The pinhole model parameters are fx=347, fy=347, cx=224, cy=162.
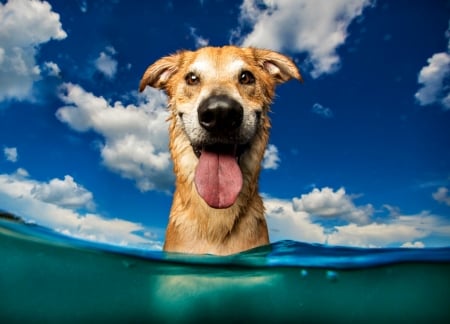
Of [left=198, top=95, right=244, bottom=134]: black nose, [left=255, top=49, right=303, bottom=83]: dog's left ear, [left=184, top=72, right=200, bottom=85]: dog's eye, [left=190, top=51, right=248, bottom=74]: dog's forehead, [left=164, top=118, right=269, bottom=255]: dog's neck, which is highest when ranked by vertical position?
[left=255, top=49, right=303, bottom=83]: dog's left ear

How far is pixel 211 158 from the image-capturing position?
161 inches

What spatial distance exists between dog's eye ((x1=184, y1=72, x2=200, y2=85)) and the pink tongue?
3.68 ft

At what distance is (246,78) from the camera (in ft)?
15.5

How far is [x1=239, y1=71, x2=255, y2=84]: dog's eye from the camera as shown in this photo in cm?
468

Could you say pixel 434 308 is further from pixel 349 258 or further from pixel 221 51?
pixel 221 51

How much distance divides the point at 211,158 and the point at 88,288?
3.51m

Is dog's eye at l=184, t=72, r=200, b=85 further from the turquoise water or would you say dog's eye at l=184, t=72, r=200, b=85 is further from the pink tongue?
the turquoise water

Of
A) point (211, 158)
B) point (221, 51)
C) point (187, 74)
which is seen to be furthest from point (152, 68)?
point (211, 158)

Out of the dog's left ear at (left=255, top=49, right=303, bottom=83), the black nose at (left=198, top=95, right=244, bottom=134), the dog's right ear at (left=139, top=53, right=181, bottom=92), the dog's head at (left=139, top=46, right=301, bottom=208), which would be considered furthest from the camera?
the dog's left ear at (left=255, top=49, right=303, bottom=83)

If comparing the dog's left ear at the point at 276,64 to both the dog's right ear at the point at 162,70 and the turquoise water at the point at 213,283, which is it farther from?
the turquoise water at the point at 213,283

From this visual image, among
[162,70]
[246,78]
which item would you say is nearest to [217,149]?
[246,78]

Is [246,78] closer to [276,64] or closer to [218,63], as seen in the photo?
[218,63]

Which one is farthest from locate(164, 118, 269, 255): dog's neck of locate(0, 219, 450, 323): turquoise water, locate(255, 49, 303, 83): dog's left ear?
locate(255, 49, 303, 83): dog's left ear

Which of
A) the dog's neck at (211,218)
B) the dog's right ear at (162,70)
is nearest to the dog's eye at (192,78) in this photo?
the dog's right ear at (162,70)
